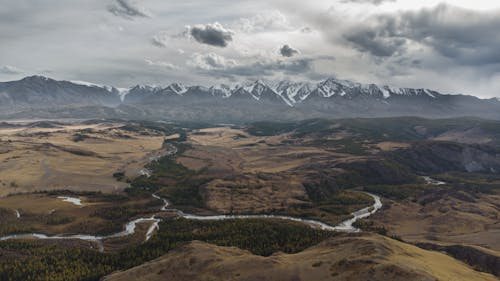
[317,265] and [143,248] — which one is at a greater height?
[317,265]

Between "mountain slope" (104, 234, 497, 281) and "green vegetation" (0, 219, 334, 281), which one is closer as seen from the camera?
"mountain slope" (104, 234, 497, 281)

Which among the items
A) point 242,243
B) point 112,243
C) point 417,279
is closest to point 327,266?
point 417,279

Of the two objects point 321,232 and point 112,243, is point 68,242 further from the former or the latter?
point 321,232

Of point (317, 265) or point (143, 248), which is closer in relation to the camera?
point (317, 265)

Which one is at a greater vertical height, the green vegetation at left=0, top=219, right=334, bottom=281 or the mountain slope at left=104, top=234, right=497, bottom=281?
the mountain slope at left=104, top=234, right=497, bottom=281
